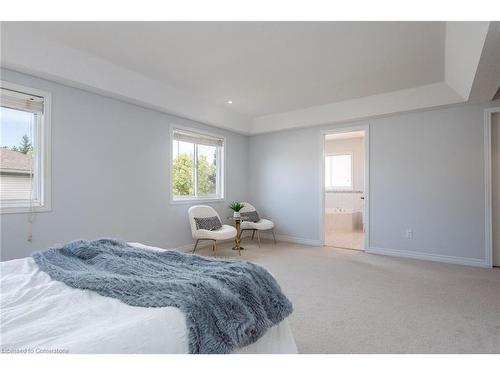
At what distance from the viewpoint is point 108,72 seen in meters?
3.46

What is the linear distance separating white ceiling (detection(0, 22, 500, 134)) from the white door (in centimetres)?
63

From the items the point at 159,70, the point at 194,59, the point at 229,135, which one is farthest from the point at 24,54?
the point at 229,135

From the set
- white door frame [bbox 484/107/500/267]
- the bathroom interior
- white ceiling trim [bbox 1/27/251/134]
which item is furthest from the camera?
the bathroom interior

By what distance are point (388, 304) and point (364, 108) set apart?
3.17 metres

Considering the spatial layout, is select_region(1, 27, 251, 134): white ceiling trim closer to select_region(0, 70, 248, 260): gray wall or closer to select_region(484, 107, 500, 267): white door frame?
select_region(0, 70, 248, 260): gray wall

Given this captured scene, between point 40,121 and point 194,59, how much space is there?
1.82 m

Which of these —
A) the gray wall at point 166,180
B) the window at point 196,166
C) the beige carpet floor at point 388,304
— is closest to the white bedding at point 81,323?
the beige carpet floor at point 388,304

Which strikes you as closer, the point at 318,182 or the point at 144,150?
the point at 144,150

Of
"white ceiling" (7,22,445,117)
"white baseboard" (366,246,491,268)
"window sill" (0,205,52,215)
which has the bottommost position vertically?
"white baseboard" (366,246,491,268)

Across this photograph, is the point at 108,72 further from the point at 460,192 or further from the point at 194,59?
the point at 460,192

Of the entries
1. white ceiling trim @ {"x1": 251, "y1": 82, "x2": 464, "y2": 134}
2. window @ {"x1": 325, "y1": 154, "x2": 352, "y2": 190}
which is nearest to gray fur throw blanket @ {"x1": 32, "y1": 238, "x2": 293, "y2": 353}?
white ceiling trim @ {"x1": 251, "y1": 82, "x2": 464, "y2": 134}

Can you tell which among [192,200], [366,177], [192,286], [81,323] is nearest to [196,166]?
[192,200]

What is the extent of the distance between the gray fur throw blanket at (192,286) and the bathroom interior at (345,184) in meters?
5.66

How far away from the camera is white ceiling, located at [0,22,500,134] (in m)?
2.68
